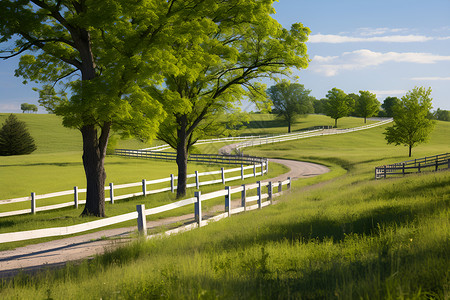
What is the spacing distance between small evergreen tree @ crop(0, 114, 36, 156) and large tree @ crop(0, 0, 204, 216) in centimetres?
5295

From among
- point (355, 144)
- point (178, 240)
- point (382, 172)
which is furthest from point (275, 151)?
point (178, 240)

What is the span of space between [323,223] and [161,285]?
16.4 ft

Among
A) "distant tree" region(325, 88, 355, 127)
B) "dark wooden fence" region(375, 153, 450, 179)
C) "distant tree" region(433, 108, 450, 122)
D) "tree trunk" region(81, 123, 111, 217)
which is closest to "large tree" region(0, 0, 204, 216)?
"tree trunk" region(81, 123, 111, 217)

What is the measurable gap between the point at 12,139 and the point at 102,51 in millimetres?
55966

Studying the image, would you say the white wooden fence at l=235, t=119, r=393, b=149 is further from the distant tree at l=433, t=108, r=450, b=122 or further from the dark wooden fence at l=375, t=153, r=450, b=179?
the distant tree at l=433, t=108, r=450, b=122

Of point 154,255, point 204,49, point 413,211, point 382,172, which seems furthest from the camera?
point 382,172

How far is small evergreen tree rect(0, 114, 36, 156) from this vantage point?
60.6m

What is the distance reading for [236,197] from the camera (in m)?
20.7

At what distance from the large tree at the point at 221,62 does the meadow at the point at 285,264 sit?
7.97 metres

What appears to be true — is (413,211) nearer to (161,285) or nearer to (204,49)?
(161,285)

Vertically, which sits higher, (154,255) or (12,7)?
(12,7)

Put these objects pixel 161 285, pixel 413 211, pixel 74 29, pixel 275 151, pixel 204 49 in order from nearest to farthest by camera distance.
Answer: pixel 161 285 → pixel 413 211 → pixel 74 29 → pixel 204 49 → pixel 275 151

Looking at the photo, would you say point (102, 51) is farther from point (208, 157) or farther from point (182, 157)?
point (208, 157)

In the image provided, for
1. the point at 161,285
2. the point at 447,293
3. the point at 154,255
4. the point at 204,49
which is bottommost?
the point at 154,255
